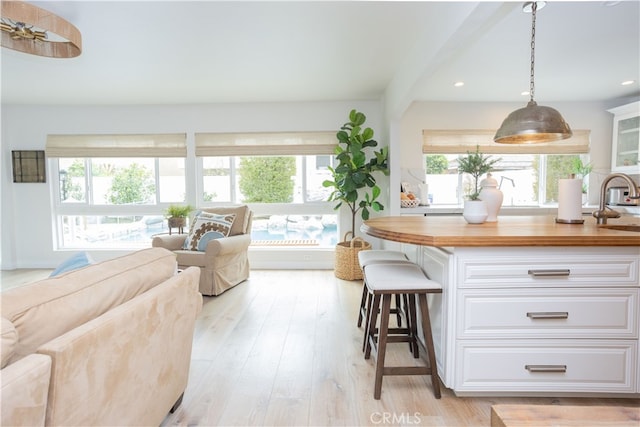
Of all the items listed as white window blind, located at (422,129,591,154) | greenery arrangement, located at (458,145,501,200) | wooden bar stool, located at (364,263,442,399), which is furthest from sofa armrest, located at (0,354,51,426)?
white window blind, located at (422,129,591,154)

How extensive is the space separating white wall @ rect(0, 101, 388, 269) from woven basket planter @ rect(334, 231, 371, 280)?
540 mm

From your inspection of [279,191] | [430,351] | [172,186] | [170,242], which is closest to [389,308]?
[430,351]

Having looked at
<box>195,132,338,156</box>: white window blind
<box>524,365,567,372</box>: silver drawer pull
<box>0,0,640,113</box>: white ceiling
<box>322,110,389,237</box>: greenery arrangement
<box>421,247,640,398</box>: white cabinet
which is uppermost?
<box>0,0,640,113</box>: white ceiling

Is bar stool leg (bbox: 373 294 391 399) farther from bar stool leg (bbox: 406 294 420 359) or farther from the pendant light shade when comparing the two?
the pendant light shade

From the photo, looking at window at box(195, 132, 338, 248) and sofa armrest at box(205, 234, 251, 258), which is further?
window at box(195, 132, 338, 248)

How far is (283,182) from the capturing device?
15.9 feet

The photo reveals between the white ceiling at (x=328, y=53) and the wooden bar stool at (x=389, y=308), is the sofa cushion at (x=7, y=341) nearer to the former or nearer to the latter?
the wooden bar stool at (x=389, y=308)

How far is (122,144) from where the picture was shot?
15.7 ft

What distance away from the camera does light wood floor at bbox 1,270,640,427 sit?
1671mm

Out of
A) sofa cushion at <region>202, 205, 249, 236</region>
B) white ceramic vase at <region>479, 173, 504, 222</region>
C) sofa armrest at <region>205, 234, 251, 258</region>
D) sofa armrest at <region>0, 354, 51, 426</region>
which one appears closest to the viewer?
sofa armrest at <region>0, 354, 51, 426</region>

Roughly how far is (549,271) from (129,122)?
522 centimetres

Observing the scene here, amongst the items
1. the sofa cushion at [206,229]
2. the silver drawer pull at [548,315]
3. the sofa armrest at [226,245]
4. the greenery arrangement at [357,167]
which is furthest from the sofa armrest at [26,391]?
the greenery arrangement at [357,167]

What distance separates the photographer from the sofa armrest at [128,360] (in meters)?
0.87

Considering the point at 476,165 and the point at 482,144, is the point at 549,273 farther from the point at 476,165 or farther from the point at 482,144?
the point at 482,144
